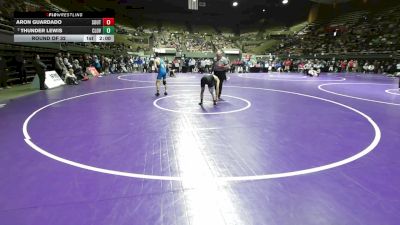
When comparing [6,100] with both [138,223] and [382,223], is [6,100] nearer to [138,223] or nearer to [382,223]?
[138,223]

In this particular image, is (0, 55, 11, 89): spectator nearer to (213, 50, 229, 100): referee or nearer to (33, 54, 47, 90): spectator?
(33, 54, 47, 90): spectator

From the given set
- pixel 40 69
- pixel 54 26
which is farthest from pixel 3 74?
pixel 54 26

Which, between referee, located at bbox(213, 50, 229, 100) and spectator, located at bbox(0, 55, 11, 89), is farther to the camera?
spectator, located at bbox(0, 55, 11, 89)

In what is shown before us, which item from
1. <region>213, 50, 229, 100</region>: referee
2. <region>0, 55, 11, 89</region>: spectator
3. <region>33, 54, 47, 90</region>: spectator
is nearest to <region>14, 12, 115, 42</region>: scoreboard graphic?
<region>33, 54, 47, 90</region>: spectator

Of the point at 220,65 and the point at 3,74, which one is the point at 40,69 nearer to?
the point at 3,74

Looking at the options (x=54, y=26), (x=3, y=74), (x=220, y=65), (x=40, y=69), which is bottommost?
(x=3, y=74)

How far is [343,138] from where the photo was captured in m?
6.39

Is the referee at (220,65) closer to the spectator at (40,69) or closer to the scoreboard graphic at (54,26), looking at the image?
the scoreboard graphic at (54,26)

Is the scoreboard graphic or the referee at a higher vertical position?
the scoreboard graphic

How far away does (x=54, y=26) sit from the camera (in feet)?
43.9

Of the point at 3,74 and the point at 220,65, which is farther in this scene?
the point at 3,74

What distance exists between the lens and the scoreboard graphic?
13.3 meters

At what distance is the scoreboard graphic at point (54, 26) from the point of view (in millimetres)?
13297

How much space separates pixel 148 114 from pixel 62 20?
7.54m
